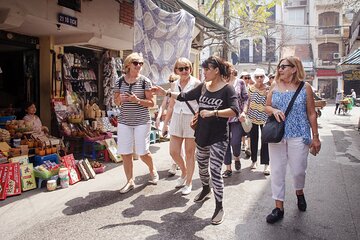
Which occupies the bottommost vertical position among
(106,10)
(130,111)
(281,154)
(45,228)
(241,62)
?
(45,228)

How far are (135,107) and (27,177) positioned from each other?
82.8 inches

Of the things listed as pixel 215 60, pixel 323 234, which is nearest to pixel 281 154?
pixel 323 234

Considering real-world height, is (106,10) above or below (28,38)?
above

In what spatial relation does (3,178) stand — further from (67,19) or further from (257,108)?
(257,108)

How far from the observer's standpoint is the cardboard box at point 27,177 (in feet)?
16.7

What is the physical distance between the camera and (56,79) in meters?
7.68

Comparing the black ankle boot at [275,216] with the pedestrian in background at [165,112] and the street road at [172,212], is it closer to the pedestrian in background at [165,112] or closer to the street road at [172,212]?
the street road at [172,212]

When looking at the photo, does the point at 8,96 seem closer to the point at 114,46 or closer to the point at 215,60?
the point at 114,46

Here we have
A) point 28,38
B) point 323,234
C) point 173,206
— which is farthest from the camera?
point 28,38

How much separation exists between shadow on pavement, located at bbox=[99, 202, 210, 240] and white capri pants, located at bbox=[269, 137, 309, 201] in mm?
924

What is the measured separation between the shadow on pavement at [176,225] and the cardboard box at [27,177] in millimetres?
2063

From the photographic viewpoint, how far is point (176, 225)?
12.2 feet

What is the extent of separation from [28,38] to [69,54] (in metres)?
1.02

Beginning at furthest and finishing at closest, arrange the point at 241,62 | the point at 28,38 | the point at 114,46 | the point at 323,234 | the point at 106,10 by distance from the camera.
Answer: the point at 241,62
the point at 114,46
the point at 106,10
the point at 28,38
the point at 323,234
